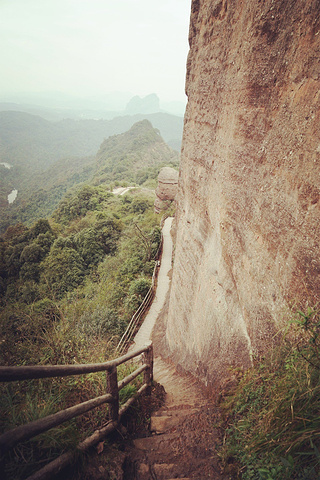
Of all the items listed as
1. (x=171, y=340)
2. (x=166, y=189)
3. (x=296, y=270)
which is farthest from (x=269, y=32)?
(x=166, y=189)

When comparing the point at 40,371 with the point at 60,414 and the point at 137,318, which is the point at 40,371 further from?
A: the point at 137,318

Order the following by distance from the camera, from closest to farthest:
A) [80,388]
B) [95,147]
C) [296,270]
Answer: [296,270], [80,388], [95,147]

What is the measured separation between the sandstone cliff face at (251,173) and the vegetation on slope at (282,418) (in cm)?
41

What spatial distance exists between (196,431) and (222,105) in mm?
4797

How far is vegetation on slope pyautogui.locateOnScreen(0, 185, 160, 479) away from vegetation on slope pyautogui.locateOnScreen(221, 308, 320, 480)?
1.38 meters

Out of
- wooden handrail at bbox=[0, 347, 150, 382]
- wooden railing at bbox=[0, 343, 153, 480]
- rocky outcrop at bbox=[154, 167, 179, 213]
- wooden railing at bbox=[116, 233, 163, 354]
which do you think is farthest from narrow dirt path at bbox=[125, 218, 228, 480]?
rocky outcrop at bbox=[154, 167, 179, 213]

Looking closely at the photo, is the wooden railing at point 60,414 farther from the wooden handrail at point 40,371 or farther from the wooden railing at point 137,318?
the wooden railing at point 137,318

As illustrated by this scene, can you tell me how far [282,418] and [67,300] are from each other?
1576 centimetres

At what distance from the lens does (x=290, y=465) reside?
1.54 meters

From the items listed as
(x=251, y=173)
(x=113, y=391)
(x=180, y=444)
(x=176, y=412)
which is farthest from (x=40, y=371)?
(x=251, y=173)

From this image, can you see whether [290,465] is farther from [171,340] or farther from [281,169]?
[171,340]

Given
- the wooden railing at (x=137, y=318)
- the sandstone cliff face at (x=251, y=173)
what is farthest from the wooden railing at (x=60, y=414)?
the wooden railing at (x=137, y=318)

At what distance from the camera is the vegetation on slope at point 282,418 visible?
164cm

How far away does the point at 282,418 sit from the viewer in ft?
6.24
